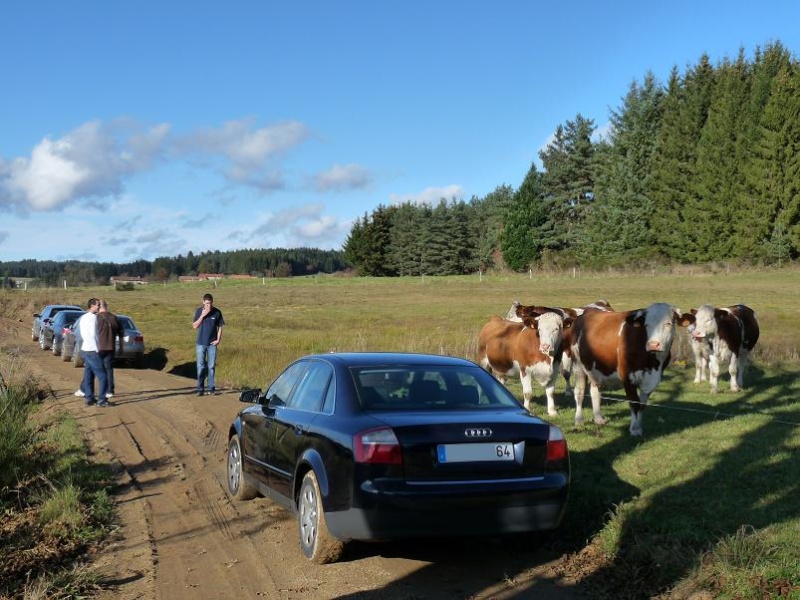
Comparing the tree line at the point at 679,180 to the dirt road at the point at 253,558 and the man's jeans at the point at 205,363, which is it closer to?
the man's jeans at the point at 205,363

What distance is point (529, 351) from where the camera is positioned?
44.1 ft

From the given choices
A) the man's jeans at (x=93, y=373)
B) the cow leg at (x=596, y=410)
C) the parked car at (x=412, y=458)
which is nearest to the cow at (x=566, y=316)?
the cow leg at (x=596, y=410)

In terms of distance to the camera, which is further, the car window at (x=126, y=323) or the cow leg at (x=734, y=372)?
the car window at (x=126, y=323)

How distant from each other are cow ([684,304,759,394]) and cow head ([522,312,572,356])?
430 centimetres

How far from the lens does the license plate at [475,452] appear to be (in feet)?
18.8

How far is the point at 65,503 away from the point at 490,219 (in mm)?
98270

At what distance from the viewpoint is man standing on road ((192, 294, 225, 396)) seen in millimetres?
16828

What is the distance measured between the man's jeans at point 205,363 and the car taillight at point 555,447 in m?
11.7

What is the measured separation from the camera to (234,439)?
8.89 meters

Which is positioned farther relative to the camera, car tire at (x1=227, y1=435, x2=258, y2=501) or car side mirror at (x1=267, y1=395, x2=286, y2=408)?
car tire at (x1=227, y1=435, x2=258, y2=501)

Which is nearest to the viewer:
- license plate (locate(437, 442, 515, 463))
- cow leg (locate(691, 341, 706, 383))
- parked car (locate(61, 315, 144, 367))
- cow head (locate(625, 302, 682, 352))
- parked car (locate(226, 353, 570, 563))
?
parked car (locate(226, 353, 570, 563))

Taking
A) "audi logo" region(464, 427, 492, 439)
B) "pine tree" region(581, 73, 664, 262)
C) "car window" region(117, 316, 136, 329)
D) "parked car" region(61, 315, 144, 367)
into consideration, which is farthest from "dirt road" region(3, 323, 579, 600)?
"pine tree" region(581, 73, 664, 262)

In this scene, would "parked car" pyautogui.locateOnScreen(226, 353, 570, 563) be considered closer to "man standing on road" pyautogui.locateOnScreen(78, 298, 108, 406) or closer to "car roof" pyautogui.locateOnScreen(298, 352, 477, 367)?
"car roof" pyautogui.locateOnScreen(298, 352, 477, 367)

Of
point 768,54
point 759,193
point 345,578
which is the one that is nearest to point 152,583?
point 345,578
